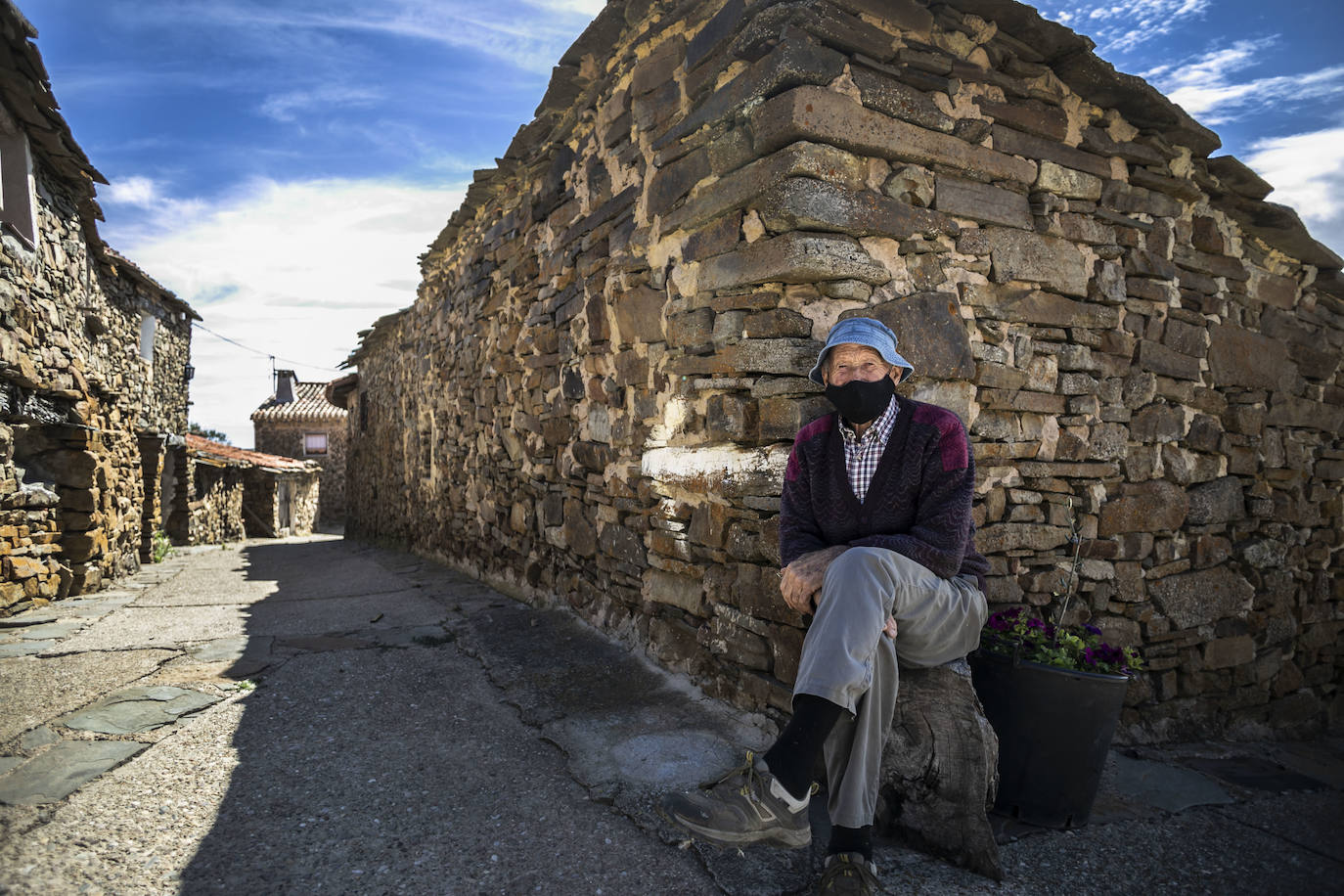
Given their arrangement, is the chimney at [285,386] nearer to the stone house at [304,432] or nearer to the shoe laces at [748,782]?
the stone house at [304,432]

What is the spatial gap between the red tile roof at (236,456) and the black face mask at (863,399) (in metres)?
13.0

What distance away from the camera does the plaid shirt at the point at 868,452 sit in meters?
2.32

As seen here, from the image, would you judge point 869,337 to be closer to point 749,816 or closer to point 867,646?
point 867,646

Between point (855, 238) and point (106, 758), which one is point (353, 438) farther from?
point (855, 238)

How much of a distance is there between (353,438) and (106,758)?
11.8 m

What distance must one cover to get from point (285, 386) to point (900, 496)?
29695 millimetres

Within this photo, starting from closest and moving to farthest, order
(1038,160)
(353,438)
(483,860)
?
(483,860) < (1038,160) < (353,438)

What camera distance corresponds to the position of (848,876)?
72.8 inches

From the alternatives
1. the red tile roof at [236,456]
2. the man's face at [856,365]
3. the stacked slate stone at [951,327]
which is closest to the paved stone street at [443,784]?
the stacked slate stone at [951,327]

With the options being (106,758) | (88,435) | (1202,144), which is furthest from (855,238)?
(88,435)

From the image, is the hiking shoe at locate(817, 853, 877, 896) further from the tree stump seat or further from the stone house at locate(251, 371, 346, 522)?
the stone house at locate(251, 371, 346, 522)

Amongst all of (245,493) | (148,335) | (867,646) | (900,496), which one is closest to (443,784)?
(867,646)

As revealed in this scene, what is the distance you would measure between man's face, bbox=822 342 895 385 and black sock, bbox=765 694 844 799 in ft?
3.33

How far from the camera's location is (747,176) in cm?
286
